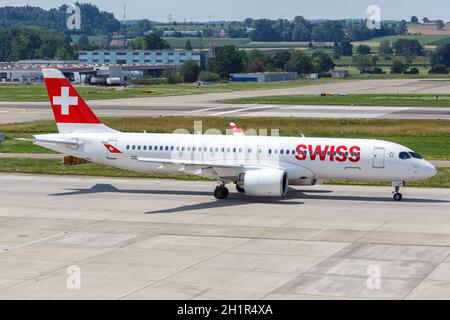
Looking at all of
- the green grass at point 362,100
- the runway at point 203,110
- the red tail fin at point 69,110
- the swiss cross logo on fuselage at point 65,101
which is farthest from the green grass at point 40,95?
the swiss cross logo on fuselage at point 65,101

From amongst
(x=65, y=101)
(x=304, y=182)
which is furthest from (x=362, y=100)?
(x=304, y=182)

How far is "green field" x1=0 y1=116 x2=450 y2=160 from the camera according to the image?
79.3 meters

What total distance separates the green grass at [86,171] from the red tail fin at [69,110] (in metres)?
6.05

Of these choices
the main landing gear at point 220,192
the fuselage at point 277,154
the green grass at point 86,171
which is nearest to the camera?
the fuselage at point 277,154

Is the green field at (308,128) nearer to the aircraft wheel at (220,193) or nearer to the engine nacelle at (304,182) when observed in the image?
the engine nacelle at (304,182)

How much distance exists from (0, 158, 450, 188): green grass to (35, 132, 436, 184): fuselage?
5680 mm

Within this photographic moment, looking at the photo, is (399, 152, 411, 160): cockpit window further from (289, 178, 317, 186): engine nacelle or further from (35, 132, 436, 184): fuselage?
(289, 178, 317, 186): engine nacelle

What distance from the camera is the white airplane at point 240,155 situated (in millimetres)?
52406

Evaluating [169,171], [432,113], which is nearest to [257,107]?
[432,113]

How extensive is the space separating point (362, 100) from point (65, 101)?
3587 inches

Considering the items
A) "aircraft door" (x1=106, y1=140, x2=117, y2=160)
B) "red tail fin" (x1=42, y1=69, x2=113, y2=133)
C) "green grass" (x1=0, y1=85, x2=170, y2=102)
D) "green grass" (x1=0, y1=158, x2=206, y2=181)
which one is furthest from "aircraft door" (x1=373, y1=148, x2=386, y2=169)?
"green grass" (x1=0, y1=85, x2=170, y2=102)

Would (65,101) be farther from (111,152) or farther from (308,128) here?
(308,128)

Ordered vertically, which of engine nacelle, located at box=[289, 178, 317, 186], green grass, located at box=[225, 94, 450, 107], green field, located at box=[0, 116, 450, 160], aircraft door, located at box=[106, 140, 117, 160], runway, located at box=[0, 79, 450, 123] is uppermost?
aircraft door, located at box=[106, 140, 117, 160]
